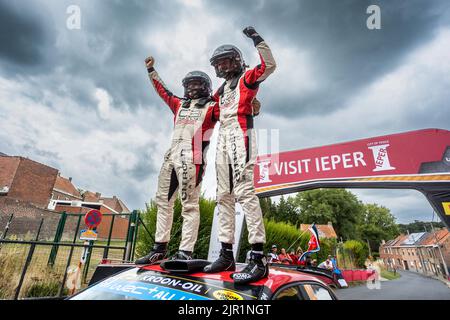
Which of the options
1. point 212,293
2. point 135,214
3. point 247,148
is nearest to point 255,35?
point 247,148

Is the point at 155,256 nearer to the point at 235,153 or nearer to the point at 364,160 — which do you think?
the point at 235,153

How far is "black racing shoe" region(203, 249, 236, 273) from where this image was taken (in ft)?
6.82

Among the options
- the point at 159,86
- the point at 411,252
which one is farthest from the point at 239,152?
the point at 411,252

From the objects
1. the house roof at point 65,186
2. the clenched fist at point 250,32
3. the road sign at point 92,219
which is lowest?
the road sign at point 92,219

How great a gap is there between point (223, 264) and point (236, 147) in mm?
1164

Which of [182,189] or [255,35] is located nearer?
[255,35]

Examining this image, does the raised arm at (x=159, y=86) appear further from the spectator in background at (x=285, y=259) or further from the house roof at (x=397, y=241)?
the house roof at (x=397, y=241)

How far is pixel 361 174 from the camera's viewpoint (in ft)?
21.6

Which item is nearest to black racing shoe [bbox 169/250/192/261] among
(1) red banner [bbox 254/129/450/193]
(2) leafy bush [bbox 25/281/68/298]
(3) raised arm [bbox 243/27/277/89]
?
(3) raised arm [bbox 243/27/277/89]

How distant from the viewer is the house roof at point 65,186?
38.3 metres

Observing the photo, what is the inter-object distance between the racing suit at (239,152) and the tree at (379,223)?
2439 inches

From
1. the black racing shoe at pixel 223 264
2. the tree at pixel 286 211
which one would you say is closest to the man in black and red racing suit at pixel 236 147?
the black racing shoe at pixel 223 264

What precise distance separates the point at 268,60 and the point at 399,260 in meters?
75.7
